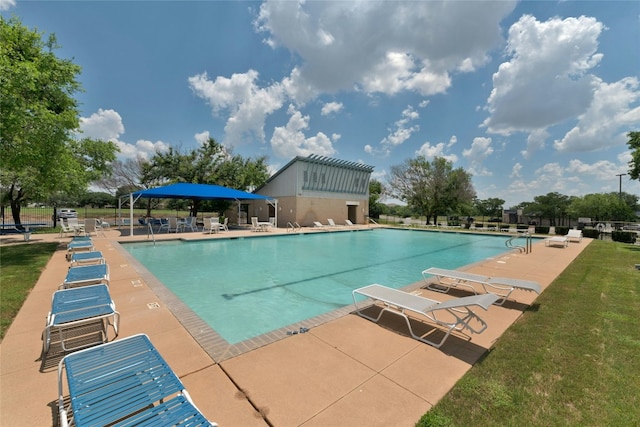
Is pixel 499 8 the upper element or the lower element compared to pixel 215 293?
upper

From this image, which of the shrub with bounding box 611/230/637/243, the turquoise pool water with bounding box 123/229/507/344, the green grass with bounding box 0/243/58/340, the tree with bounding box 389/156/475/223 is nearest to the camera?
the green grass with bounding box 0/243/58/340

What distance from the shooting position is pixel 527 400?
2316mm

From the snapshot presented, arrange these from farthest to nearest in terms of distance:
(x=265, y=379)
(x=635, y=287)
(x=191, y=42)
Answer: (x=191, y=42)
(x=635, y=287)
(x=265, y=379)

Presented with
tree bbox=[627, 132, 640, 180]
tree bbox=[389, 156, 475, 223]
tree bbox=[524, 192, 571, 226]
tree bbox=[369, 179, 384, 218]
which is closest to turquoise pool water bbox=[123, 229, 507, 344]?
tree bbox=[627, 132, 640, 180]

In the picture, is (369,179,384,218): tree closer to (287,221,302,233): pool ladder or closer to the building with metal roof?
the building with metal roof

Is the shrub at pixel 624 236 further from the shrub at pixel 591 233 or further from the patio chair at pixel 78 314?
the patio chair at pixel 78 314

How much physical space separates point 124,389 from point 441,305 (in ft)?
11.5

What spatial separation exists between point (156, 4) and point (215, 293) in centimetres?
1318

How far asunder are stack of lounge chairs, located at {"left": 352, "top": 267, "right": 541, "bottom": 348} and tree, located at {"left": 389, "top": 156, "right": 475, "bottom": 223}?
1072 inches

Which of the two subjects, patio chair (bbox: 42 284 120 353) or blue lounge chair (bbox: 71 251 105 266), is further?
blue lounge chair (bbox: 71 251 105 266)

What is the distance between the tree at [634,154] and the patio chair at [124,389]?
1891 cm

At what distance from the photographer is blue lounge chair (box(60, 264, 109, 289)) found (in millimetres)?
4609

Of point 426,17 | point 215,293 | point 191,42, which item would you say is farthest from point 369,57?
point 215,293

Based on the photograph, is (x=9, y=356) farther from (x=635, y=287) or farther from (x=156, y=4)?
(x=156, y=4)
